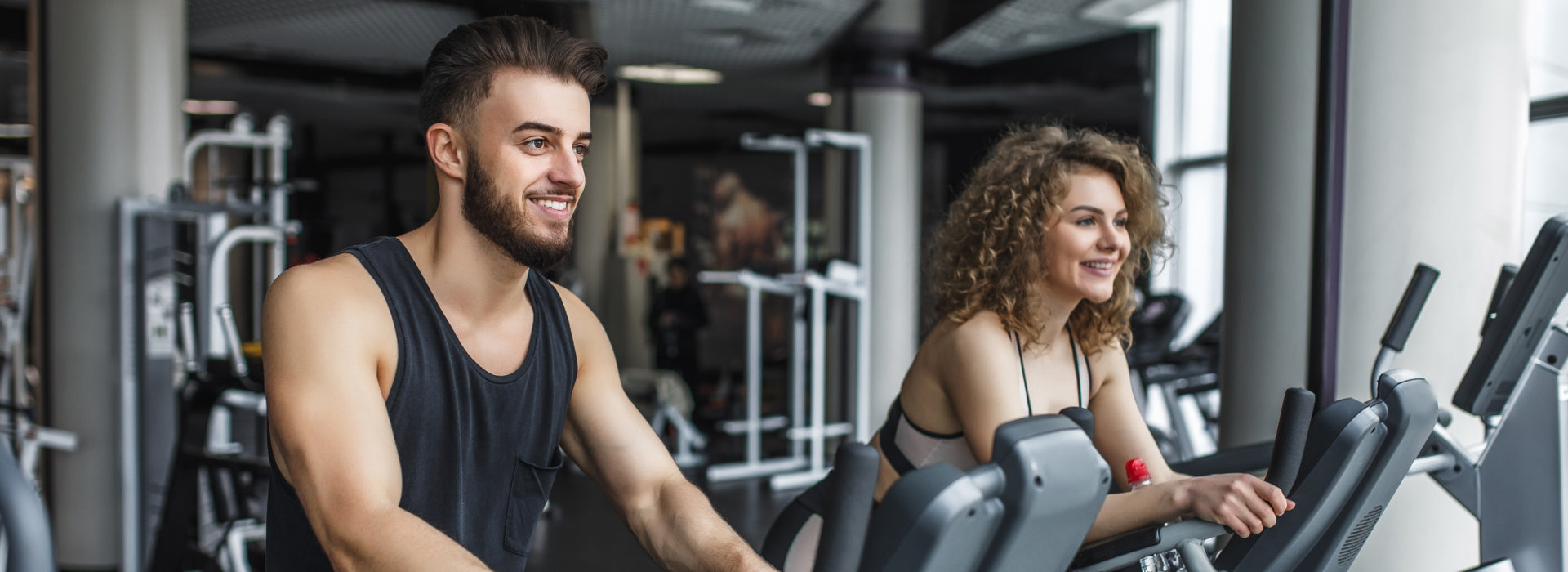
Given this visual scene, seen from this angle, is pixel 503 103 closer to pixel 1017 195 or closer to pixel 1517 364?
pixel 1017 195

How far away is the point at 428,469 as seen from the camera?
124 centimetres

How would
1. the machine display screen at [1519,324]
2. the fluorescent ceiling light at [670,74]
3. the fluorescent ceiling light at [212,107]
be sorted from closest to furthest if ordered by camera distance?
the machine display screen at [1519,324] → the fluorescent ceiling light at [670,74] → the fluorescent ceiling light at [212,107]

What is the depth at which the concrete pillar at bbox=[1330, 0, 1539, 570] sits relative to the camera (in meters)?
2.09

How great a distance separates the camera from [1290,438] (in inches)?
44.5


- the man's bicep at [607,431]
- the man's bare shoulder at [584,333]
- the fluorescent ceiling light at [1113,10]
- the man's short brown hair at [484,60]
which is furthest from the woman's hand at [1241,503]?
the fluorescent ceiling light at [1113,10]

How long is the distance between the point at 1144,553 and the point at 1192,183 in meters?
6.34

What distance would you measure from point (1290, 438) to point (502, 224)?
0.94 metres

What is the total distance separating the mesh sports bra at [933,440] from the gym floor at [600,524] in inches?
87.1

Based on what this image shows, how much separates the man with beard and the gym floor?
2.51 metres

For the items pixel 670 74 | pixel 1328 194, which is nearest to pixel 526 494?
pixel 1328 194

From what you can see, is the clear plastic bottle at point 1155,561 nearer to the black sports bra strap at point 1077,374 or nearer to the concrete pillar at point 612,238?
the black sports bra strap at point 1077,374

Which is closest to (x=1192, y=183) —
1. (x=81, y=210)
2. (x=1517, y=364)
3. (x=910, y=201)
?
(x=910, y=201)

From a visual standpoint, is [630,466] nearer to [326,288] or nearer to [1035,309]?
[326,288]

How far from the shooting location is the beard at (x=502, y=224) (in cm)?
123
